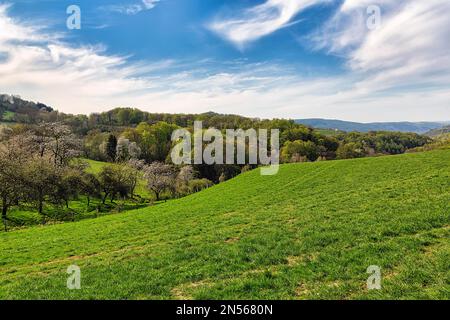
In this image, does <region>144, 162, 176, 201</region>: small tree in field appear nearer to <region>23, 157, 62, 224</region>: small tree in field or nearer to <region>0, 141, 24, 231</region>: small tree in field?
<region>23, 157, 62, 224</region>: small tree in field

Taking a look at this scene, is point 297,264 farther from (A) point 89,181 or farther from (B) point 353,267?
(A) point 89,181

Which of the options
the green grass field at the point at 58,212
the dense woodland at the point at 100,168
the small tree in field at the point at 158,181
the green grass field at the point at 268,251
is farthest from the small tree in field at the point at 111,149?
the green grass field at the point at 268,251

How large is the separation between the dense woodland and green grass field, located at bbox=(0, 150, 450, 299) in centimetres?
3082

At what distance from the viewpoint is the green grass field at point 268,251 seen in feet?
31.9

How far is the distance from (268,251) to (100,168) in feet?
265

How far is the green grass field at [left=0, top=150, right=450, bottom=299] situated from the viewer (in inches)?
383

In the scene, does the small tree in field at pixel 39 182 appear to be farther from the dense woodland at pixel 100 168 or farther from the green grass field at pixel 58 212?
the green grass field at pixel 58 212

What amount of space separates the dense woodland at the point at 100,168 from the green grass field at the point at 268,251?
101ft

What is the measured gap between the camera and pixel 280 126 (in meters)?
149

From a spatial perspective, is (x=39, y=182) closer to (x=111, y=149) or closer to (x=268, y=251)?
(x=268, y=251)

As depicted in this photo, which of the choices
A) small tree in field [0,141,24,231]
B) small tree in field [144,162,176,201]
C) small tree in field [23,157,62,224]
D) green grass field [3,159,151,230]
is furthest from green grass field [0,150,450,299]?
small tree in field [144,162,176,201]

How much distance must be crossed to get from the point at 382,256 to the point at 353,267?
58.2 inches
